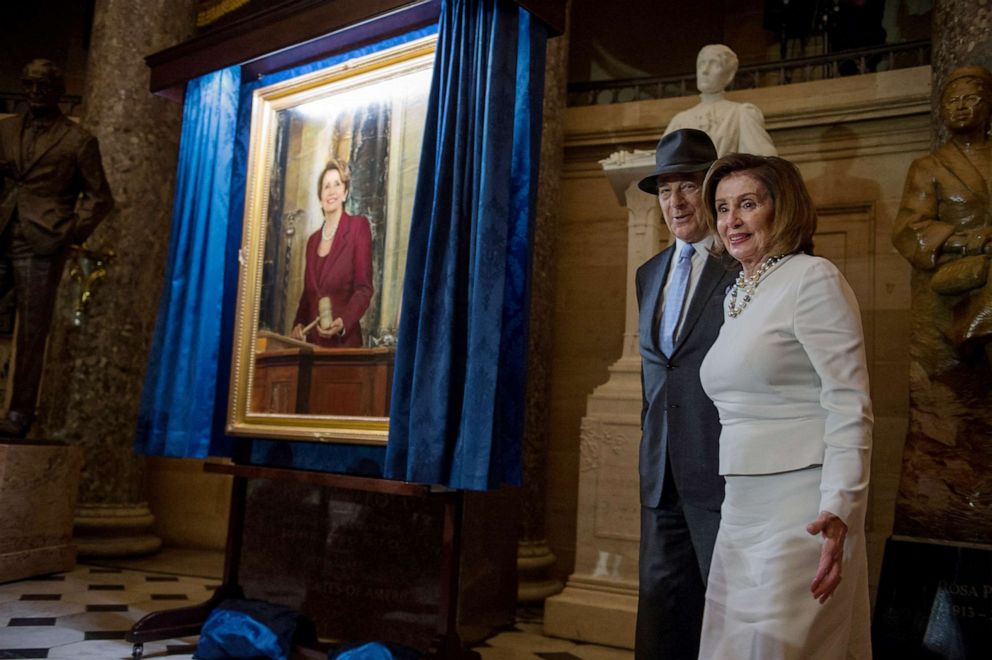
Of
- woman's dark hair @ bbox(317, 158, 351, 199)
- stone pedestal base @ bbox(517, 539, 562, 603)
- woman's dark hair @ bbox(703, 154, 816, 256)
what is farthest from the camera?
stone pedestal base @ bbox(517, 539, 562, 603)

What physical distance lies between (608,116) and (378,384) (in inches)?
148

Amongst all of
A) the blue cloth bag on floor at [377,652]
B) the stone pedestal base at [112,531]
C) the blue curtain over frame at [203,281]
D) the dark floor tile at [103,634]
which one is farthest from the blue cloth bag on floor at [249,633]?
the stone pedestal base at [112,531]

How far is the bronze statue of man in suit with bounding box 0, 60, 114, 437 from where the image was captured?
16.6ft

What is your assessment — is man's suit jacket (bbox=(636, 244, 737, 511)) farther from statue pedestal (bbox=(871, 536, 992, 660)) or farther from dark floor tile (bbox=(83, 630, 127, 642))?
dark floor tile (bbox=(83, 630, 127, 642))

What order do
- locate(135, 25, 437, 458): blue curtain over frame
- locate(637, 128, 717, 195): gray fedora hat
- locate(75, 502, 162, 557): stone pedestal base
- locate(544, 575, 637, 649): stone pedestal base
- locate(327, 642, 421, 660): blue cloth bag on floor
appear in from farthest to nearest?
1. locate(75, 502, 162, 557): stone pedestal base
2. locate(544, 575, 637, 649): stone pedestal base
3. locate(135, 25, 437, 458): blue curtain over frame
4. locate(327, 642, 421, 660): blue cloth bag on floor
5. locate(637, 128, 717, 195): gray fedora hat

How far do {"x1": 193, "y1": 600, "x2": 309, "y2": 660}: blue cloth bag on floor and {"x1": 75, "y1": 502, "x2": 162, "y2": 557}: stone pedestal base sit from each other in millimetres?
2569

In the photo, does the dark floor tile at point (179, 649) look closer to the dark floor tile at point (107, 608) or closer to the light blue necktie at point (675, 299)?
the dark floor tile at point (107, 608)

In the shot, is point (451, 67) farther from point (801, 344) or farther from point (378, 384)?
point (801, 344)

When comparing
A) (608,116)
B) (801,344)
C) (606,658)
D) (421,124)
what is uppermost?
(608,116)

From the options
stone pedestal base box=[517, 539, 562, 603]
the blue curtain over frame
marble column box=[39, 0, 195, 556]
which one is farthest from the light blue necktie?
marble column box=[39, 0, 195, 556]

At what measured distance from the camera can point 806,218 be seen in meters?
1.65

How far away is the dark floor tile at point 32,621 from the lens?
12.2 feet

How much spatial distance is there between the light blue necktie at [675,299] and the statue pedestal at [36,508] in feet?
13.6

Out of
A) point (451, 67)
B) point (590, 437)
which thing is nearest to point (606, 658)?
point (590, 437)
